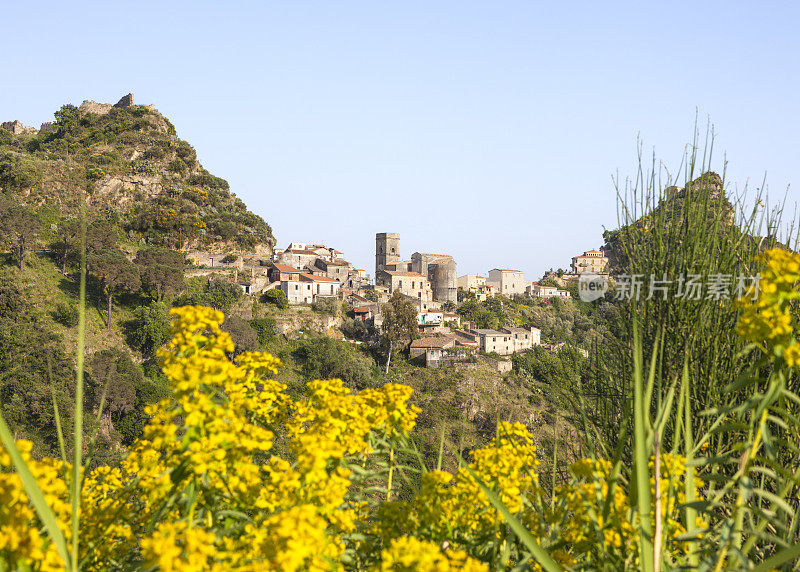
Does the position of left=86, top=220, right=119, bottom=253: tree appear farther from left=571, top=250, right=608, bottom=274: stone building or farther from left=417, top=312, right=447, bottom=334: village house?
left=571, top=250, right=608, bottom=274: stone building

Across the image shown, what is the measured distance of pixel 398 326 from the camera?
5134cm

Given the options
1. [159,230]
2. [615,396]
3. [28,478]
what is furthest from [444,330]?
[28,478]

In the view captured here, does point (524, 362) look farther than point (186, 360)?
Yes

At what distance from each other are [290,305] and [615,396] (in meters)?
49.5

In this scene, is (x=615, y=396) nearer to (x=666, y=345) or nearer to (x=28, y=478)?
(x=666, y=345)

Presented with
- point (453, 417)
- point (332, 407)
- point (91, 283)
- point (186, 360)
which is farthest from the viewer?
point (91, 283)

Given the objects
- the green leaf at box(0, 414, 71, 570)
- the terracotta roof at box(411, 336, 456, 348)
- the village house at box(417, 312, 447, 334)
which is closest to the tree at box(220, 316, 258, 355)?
the terracotta roof at box(411, 336, 456, 348)

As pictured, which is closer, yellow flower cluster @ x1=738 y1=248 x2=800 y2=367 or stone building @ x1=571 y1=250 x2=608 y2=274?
yellow flower cluster @ x1=738 y1=248 x2=800 y2=367

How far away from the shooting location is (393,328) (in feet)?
167

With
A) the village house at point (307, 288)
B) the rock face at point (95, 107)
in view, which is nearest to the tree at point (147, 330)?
the village house at point (307, 288)

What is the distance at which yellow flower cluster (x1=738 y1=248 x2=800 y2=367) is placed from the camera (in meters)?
2.02

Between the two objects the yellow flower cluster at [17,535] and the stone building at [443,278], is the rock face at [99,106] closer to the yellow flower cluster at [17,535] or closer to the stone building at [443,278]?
the stone building at [443,278]

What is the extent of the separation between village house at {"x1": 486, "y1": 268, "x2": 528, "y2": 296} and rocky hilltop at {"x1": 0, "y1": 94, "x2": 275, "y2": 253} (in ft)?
118

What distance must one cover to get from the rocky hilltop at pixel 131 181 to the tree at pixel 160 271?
7.75 meters
